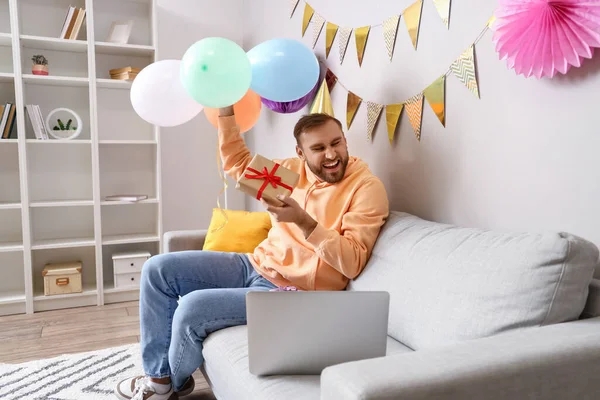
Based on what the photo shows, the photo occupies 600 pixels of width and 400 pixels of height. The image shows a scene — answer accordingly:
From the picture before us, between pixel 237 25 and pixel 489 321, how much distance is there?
309cm

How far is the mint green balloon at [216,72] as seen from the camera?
1.77m

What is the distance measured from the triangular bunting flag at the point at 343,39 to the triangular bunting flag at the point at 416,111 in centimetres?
56

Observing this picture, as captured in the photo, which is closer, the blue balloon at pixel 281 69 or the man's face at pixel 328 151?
the man's face at pixel 328 151

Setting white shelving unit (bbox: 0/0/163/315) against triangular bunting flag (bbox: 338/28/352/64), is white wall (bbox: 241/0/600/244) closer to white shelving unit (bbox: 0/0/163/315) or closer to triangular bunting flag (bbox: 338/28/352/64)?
triangular bunting flag (bbox: 338/28/352/64)

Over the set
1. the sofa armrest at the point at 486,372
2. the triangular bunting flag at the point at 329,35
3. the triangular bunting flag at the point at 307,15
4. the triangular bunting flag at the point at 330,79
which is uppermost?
the triangular bunting flag at the point at 307,15

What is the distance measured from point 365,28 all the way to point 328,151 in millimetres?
687

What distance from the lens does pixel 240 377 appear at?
3.97 feet

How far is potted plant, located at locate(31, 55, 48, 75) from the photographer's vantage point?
289cm

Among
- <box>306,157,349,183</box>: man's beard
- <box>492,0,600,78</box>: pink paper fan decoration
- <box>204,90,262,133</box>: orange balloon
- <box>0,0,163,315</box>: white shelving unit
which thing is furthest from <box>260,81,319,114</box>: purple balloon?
<box>492,0,600,78</box>: pink paper fan decoration

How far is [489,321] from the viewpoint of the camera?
1.07 metres

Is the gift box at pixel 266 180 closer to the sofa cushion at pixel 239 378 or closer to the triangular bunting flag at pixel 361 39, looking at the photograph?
the sofa cushion at pixel 239 378

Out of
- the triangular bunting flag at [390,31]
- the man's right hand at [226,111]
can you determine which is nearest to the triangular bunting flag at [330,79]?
the triangular bunting flag at [390,31]

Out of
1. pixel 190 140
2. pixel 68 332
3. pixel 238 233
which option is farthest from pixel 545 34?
pixel 190 140

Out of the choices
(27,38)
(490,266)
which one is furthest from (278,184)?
(27,38)
